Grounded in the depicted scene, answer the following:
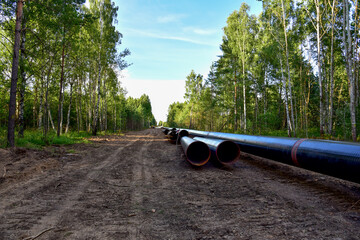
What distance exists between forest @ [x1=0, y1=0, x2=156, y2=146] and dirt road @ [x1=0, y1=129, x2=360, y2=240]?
5.99m

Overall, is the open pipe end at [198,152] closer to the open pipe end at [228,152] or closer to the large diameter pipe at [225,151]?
the large diameter pipe at [225,151]

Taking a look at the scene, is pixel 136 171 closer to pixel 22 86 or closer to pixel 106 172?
pixel 106 172

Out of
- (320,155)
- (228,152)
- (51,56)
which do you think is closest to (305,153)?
(320,155)

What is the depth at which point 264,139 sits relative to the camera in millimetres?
6074

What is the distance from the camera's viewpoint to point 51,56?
13.2 m

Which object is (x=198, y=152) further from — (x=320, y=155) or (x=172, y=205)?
(x=320, y=155)

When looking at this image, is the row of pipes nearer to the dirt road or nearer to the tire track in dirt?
the dirt road

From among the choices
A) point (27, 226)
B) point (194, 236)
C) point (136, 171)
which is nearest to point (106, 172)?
point (136, 171)

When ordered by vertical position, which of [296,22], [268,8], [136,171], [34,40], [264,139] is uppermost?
[268,8]

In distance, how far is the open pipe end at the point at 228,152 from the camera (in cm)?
594

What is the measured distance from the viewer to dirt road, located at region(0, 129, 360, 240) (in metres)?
2.26

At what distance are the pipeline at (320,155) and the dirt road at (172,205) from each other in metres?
0.55

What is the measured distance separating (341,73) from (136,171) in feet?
106

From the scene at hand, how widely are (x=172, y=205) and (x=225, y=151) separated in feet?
13.4
